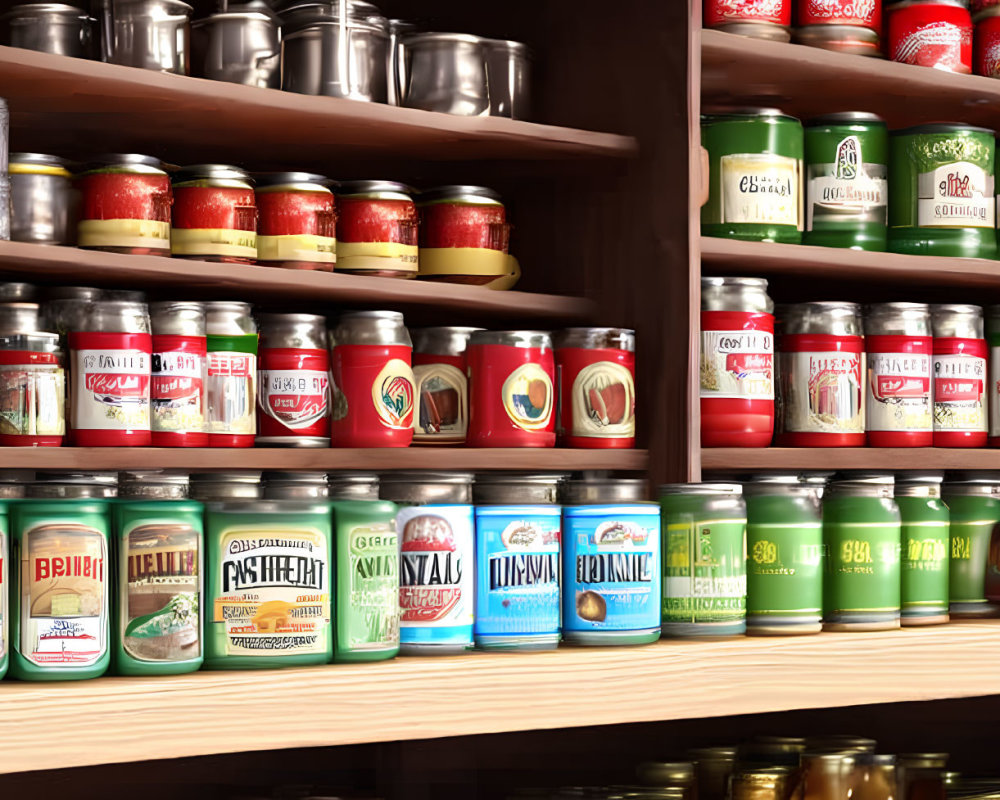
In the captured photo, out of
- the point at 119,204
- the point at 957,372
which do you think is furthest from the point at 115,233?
the point at 957,372

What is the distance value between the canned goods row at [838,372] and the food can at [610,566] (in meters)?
0.25

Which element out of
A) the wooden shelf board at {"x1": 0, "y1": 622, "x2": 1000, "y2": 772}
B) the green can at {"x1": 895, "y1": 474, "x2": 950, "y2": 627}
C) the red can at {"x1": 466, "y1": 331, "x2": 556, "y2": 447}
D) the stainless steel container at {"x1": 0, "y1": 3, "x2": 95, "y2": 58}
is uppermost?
the stainless steel container at {"x1": 0, "y1": 3, "x2": 95, "y2": 58}

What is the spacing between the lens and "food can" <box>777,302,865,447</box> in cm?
177

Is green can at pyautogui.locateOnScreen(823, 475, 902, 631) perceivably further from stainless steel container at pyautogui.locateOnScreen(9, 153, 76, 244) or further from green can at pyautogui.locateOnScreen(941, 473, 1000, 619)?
stainless steel container at pyautogui.locateOnScreen(9, 153, 76, 244)

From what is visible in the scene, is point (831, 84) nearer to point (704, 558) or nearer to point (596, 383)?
point (596, 383)

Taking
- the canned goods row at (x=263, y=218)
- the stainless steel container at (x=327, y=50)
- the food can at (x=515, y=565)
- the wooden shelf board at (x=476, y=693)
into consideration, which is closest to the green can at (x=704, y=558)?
the wooden shelf board at (x=476, y=693)

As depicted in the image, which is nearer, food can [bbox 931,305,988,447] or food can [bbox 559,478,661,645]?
food can [bbox 559,478,661,645]

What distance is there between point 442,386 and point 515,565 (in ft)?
0.91

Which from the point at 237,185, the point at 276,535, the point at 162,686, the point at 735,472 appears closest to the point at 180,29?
the point at 237,185

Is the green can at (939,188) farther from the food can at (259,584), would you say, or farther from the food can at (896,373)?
the food can at (259,584)

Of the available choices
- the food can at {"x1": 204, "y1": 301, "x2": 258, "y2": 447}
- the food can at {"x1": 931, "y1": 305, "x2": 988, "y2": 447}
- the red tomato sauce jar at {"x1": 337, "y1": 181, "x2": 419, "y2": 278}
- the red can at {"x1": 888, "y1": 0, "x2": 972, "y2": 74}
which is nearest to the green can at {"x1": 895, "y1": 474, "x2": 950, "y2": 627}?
the food can at {"x1": 931, "y1": 305, "x2": 988, "y2": 447}

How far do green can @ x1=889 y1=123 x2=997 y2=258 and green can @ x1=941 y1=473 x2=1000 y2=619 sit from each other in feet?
1.05

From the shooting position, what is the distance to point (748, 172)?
177 centimetres

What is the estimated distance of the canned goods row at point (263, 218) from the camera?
4.85ft
